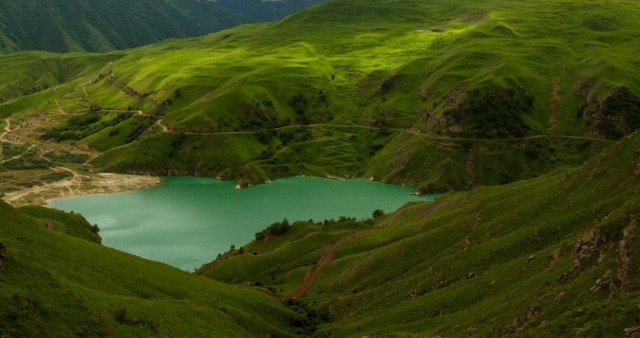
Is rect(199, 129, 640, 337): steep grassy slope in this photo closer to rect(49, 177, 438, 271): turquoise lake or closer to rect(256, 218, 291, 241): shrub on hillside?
rect(256, 218, 291, 241): shrub on hillside

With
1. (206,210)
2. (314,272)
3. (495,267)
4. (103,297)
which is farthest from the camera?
(206,210)

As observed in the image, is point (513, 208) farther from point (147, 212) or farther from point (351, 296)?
point (147, 212)

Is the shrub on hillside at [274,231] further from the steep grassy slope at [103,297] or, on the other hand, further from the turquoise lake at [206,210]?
the steep grassy slope at [103,297]

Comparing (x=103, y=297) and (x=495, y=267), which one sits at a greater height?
(x=103, y=297)

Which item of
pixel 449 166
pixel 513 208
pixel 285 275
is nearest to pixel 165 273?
pixel 285 275

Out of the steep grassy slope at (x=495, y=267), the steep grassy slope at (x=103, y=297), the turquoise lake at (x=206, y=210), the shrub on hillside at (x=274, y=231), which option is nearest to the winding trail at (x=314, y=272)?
the steep grassy slope at (x=495, y=267)

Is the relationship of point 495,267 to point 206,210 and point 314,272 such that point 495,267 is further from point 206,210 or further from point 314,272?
point 206,210

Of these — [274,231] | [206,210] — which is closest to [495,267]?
[274,231]

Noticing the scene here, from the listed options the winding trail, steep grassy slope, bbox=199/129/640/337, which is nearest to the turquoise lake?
steep grassy slope, bbox=199/129/640/337
